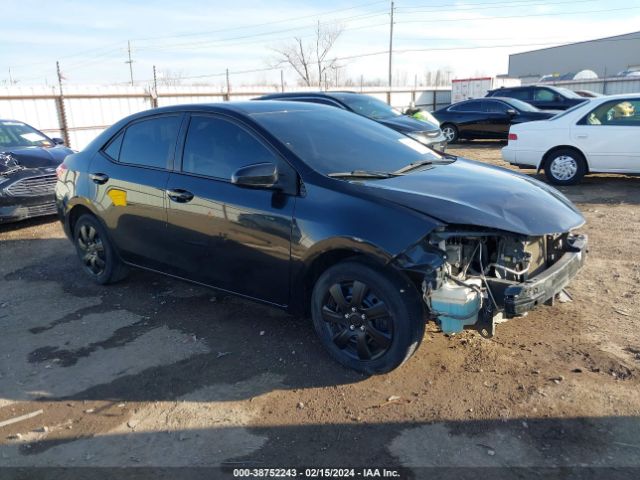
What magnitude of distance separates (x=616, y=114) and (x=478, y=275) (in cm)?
694

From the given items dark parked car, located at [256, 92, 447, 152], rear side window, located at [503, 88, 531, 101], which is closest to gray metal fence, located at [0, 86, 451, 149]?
dark parked car, located at [256, 92, 447, 152]

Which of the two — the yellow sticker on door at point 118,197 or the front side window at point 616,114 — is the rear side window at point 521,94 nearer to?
the front side window at point 616,114

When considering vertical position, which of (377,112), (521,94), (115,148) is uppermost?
(521,94)

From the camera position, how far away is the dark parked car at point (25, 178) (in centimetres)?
720

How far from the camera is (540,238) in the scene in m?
3.48

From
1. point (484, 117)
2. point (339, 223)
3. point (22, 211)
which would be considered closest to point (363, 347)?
point (339, 223)

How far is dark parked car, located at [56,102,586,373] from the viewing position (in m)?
3.14

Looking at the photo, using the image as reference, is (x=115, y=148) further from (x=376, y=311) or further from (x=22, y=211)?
(x=22, y=211)

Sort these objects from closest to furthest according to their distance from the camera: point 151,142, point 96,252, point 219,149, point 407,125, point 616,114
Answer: point 219,149 < point 151,142 < point 96,252 < point 616,114 < point 407,125

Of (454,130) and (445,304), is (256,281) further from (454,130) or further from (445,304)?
(454,130)

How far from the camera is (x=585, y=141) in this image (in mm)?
8859

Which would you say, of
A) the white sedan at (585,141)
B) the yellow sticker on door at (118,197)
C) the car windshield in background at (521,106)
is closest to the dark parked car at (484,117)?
the car windshield in background at (521,106)

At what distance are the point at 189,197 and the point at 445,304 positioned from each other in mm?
2082

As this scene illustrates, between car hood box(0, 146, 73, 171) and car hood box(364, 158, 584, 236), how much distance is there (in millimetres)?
6069
